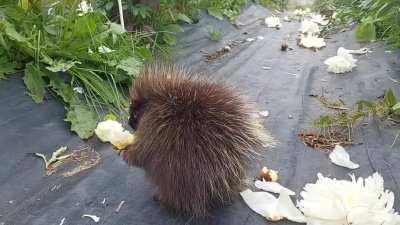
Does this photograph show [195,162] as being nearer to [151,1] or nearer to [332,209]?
Answer: [332,209]

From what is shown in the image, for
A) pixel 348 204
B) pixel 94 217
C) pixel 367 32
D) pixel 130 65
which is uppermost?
pixel 367 32

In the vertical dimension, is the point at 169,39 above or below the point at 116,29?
below

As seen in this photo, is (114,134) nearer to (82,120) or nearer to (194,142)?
(82,120)

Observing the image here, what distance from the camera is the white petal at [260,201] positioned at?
1.27m

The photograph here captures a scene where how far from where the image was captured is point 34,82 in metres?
1.86

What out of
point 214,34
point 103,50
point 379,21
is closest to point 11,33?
point 103,50

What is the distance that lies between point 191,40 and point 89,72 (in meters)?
1.47

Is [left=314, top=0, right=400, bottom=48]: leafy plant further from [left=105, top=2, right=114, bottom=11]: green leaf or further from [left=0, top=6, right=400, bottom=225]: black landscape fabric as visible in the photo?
[left=105, top=2, right=114, bottom=11]: green leaf

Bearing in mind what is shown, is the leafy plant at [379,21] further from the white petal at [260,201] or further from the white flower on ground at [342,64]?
the white petal at [260,201]

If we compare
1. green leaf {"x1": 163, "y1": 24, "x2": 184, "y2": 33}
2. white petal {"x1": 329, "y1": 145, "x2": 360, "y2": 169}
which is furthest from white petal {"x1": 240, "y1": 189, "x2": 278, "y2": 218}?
green leaf {"x1": 163, "y1": 24, "x2": 184, "y2": 33}

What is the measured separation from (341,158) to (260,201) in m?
0.45

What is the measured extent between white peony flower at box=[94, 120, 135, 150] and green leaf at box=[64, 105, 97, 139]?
0.07m

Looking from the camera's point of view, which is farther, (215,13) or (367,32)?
(215,13)

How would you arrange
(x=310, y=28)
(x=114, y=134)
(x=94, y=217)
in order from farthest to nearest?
1. (x=310, y=28)
2. (x=114, y=134)
3. (x=94, y=217)
